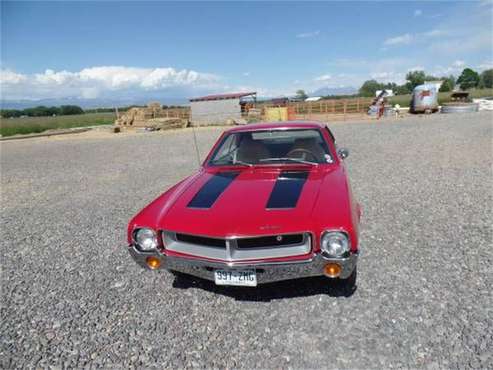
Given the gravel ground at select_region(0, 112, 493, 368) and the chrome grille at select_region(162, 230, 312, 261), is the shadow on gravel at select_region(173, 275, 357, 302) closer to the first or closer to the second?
the gravel ground at select_region(0, 112, 493, 368)

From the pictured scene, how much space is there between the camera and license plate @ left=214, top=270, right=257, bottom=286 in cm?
238

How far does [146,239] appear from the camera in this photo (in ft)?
8.56

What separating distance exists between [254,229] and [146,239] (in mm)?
989

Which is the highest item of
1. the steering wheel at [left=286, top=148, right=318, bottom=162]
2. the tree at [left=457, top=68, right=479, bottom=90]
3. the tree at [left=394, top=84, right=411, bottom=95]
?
the tree at [left=457, top=68, right=479, bottom=90]

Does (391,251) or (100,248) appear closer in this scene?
(391,251)

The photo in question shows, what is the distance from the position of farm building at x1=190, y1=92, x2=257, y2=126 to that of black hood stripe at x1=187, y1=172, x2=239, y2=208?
24649 millimetres

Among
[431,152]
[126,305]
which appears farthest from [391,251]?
[431,152]

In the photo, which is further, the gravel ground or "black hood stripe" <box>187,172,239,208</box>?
"black hood stripe" <box>187,172,239,208</box>

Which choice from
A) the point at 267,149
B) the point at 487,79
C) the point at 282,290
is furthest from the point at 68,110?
Answer: the point at 487,79

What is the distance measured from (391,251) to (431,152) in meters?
7.33

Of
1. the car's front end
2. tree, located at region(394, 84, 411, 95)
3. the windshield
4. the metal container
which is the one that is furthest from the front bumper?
tree, located at region(394, 84, 411, 95)

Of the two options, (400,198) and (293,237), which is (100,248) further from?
(400,198)

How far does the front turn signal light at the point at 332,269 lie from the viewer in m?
2.31

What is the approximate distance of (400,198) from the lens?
17.4 feet
